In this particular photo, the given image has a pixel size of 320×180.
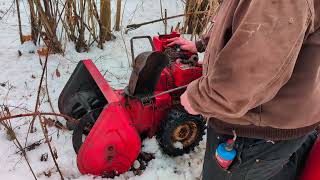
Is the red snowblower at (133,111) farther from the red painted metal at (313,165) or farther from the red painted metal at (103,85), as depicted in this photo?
the red painted metal at (313,165)

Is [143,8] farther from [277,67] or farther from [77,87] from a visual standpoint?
[277,67]

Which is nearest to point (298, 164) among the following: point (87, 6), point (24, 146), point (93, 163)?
point (93, 163)

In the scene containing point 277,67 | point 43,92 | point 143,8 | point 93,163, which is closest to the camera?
point 277,67

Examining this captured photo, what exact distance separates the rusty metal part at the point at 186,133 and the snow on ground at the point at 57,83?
0.40 feet

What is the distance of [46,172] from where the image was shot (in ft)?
7.88

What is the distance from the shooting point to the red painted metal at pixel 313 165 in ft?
6.57

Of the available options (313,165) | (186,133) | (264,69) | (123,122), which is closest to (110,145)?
(123,122)

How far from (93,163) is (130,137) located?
0.26 metres

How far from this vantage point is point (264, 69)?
1.25 meters

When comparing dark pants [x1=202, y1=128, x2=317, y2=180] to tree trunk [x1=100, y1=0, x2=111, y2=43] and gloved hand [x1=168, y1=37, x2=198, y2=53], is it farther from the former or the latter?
tree trunk [x1=100, y1=0, x2=111, y2=43]

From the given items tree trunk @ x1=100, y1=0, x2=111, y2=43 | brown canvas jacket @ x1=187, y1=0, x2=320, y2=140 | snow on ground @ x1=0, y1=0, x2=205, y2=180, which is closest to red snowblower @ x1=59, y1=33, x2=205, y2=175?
snow on ground @ x1=0, y1=0, x2=205, y2=180

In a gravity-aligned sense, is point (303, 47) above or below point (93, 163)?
above

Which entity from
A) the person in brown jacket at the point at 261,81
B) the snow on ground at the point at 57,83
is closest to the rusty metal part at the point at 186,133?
the snow on ground at the point at 57,83

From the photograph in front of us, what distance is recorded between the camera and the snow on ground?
96.7 inches
